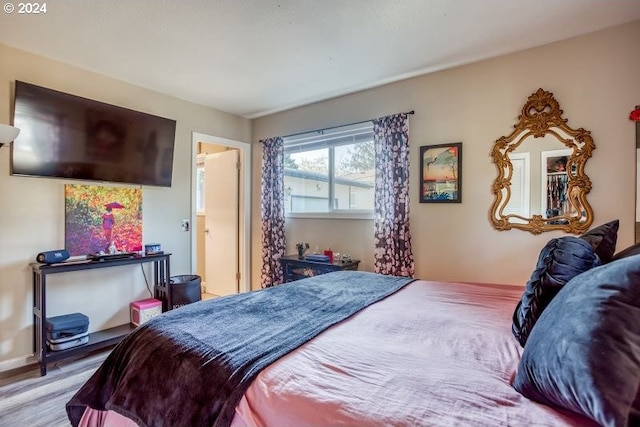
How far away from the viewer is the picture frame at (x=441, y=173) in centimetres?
287

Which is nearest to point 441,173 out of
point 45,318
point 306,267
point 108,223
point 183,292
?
point 306,267

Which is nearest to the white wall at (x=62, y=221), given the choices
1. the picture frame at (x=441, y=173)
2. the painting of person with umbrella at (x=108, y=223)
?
the painting of person with umbrella at (x=108, y=223)

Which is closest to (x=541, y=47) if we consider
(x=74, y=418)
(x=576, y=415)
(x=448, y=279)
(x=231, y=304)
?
(x=448, y=279)

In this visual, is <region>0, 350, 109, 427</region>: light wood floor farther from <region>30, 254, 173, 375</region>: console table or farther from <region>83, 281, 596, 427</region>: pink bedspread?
<region>83, 281, 596, 427</region>: pink bedspread

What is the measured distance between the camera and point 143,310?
3.13 metres

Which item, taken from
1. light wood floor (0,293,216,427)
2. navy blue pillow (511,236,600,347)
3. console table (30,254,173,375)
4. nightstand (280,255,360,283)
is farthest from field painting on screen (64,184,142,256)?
navy blue pillow (511,236,600,347)

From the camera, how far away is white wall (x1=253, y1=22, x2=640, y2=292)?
2.27 m

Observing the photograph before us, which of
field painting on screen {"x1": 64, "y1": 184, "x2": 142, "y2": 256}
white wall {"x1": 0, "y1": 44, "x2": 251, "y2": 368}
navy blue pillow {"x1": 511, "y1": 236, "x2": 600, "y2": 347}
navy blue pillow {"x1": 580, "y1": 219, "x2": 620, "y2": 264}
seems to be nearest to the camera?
navy blue pillow {"x1": 511, "y1": 236, "x2": 600, "y2": 347}

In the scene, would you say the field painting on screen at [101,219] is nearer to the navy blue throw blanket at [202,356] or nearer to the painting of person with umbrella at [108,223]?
the painting of person with umbrella at [108,223]

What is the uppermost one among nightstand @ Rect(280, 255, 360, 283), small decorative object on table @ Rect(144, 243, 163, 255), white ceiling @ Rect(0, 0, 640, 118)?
white ceiling @ Rect(0, 0, 640, 118)

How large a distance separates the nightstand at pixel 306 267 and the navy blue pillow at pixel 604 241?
2.10 m

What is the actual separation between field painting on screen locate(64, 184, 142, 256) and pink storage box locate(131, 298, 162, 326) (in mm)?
563

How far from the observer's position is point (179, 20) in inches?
86.5

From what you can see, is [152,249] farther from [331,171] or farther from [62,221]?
[331,171]
